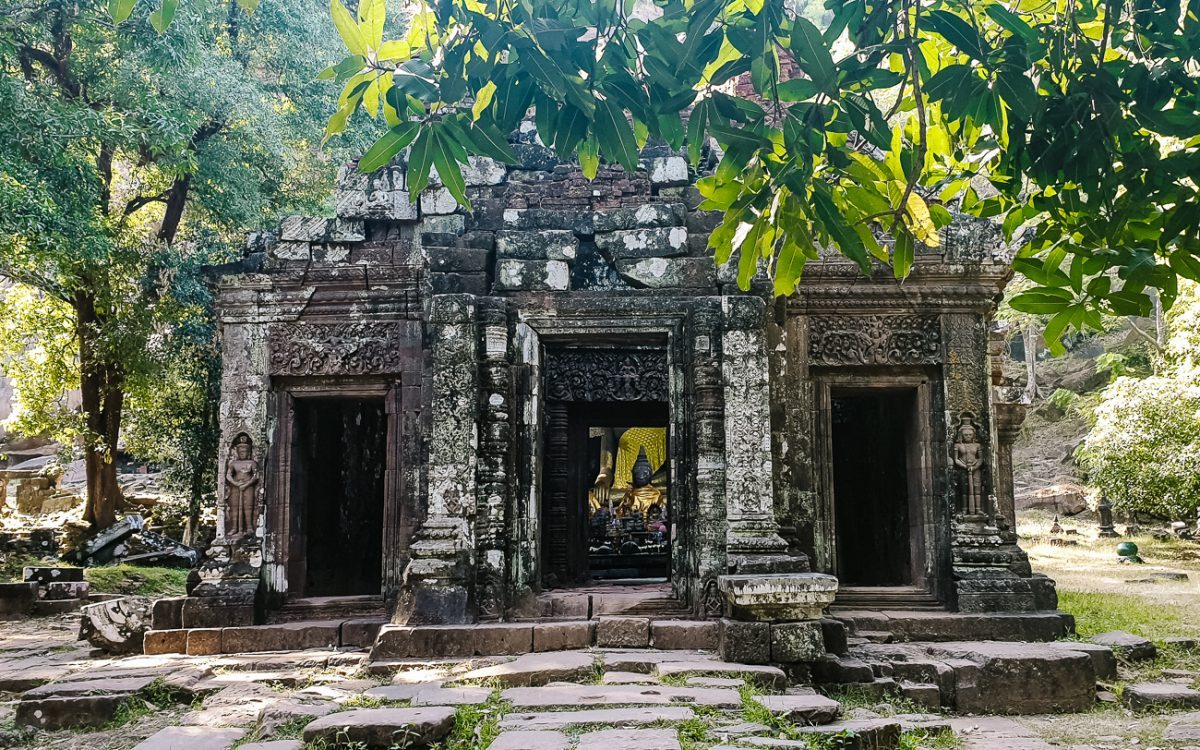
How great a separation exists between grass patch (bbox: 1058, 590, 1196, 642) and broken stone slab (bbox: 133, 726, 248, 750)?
677 cm

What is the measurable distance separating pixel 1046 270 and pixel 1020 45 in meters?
0.71

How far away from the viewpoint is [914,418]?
27.4 ft

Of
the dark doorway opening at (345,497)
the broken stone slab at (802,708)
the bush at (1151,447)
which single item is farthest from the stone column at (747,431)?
the bush at (1151,447)

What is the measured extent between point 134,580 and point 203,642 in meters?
6.31

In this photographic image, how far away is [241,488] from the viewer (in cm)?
806

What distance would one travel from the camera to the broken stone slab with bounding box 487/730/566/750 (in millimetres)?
3961

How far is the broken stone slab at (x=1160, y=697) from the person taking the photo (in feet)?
19.2

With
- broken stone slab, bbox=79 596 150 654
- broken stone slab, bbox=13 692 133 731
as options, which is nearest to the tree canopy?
broken stone slab, bbox=79 596 150 654

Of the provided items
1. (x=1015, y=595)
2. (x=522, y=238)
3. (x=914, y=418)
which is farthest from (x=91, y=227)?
(x=1015, y=595)

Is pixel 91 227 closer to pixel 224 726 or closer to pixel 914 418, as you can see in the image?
pixel 224 726

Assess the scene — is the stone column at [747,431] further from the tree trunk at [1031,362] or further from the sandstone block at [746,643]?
the tree trunk at [1031,362]

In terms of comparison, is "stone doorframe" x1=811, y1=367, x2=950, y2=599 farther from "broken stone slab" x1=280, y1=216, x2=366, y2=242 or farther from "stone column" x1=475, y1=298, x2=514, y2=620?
"broken stone slab" x1=280, y1=216, x2=366, y2=242

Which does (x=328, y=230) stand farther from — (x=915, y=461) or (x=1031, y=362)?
(x=1031, y=362)

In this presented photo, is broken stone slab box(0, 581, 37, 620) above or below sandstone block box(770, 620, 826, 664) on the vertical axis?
below
